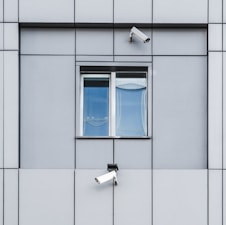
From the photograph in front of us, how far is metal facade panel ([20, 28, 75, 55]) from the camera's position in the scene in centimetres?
770

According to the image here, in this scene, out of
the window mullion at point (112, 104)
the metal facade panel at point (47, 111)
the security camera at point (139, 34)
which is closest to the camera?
the security camera at point (139, 34)

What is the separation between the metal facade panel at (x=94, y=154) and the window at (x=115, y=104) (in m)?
0.26

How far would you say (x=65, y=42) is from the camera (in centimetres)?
770

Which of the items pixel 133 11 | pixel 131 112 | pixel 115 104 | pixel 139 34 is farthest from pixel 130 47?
pixel 131 112

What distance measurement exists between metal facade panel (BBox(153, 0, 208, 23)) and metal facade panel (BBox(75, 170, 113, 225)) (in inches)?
125
